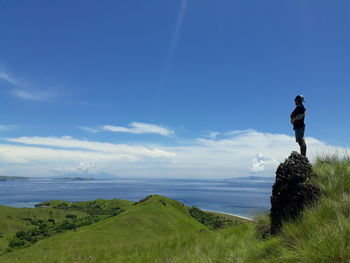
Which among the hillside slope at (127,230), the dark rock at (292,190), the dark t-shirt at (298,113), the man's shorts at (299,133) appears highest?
the dark t-shirt at (298,113)

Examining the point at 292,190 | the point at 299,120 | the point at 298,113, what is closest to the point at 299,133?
the point at 299,120

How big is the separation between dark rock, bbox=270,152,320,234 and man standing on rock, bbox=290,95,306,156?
1776mm

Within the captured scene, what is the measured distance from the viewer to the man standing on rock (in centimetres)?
1324

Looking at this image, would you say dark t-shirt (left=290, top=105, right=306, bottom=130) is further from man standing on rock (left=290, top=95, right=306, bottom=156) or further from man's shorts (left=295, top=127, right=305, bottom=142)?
man's shorts (left=295, top=127, right=305, bottom=142)

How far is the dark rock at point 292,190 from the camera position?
1035cm

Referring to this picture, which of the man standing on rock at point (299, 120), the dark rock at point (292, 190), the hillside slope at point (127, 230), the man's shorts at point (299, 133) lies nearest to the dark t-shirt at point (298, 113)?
the man standing on rock at point (299, 120)

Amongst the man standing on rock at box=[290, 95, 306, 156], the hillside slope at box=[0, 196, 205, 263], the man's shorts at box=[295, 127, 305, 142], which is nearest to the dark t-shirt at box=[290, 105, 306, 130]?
the man standing on rock at box=[290, 95, 306, 156]

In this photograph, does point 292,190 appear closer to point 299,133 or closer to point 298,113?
point 299,133

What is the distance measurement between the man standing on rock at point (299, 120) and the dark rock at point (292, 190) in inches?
69.9

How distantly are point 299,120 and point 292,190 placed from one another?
417cm

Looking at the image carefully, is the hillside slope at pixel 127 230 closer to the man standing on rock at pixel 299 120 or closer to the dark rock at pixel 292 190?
the man standing on rock at pixel 299 120

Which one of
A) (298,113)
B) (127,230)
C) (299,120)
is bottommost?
(127,230)

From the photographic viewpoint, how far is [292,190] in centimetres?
1098

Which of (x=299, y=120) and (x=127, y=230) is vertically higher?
(x=299, y=120)
